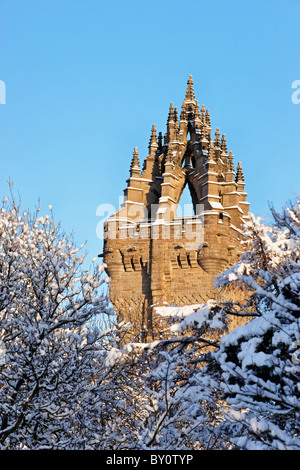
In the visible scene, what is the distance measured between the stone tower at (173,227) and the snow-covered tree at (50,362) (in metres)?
22.3

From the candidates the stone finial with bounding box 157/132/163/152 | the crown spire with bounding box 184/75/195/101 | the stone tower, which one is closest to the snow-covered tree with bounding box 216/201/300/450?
the stone tower

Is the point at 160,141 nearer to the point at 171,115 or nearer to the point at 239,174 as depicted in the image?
the point at 171,115

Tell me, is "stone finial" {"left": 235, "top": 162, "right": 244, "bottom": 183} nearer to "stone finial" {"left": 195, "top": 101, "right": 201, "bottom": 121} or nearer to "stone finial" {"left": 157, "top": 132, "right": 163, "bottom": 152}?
"stone finial" {"left": 195, "top": 101, "right": 201, "bottom": 121}

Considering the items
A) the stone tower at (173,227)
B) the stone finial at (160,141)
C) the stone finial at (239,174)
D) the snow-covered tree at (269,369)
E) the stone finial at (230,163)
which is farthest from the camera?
the stone finial at (160,141)

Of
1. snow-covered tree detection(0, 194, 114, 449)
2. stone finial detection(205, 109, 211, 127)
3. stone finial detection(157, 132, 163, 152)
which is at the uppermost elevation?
stone finial detection(205, 109, 211, 127)

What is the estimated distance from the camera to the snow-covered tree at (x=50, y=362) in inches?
541

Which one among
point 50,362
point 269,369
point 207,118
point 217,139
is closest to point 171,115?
point 207,118

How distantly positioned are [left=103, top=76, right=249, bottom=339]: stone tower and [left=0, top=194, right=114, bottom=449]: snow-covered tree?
22.3 meters

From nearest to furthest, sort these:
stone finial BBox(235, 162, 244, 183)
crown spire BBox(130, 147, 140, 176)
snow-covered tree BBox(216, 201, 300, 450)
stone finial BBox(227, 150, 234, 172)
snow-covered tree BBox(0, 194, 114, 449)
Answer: snow-covered tree BBox(216, 201, 300, 450), snow-covered tree BBox(0, 194, 114, 449), crown spire BBox(130, 147, 140, 176), stone finial BBox(227, 150, 234, 172), stone finial BBox(235, 162, 244, 183)

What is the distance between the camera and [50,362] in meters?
13.9

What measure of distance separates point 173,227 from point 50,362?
2791 centimetres

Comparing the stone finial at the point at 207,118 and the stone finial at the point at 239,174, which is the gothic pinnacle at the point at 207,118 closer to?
the stone finial at the point at 207,118

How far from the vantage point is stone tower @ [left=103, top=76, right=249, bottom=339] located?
4034 centimetres

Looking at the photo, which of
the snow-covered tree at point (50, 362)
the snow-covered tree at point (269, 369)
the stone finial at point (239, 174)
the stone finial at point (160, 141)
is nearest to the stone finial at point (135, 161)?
the stone finial at point (160, 141)
